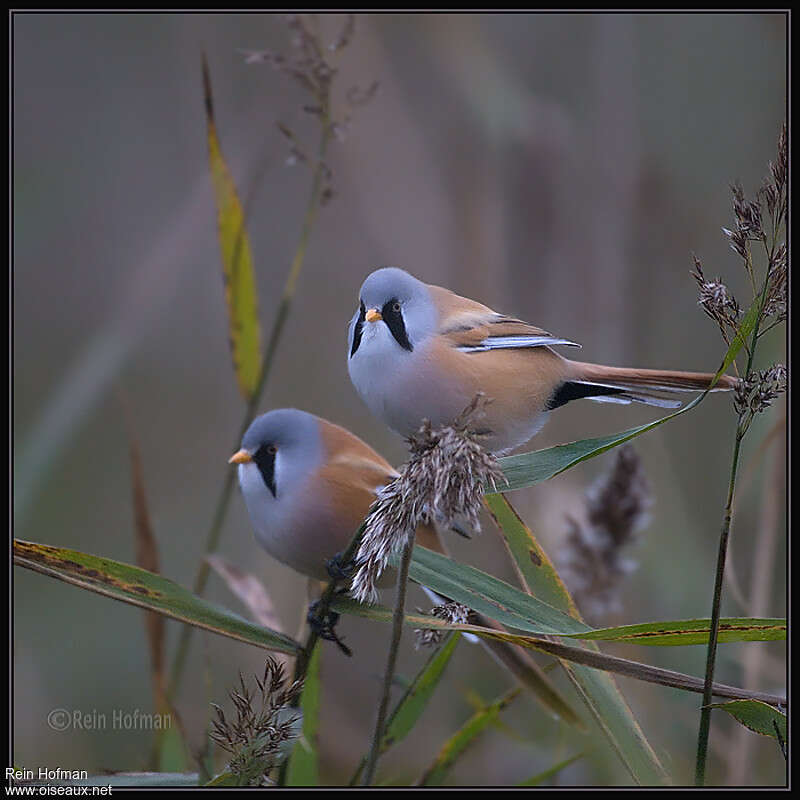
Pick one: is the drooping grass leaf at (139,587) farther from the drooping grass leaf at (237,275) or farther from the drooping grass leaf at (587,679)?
the drooping grass leaf at (237,275)

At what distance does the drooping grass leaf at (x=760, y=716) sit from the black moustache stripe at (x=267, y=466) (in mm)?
900

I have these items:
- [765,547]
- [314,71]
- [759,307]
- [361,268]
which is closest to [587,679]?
[759,307]

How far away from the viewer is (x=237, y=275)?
1.82m

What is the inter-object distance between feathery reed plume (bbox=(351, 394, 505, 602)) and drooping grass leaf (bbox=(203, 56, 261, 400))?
0.84 meters

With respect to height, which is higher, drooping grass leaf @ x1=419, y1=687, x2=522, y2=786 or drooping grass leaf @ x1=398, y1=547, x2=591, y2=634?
drooping grass leaf @ x1=398, y1=547, x2=591, y2=634

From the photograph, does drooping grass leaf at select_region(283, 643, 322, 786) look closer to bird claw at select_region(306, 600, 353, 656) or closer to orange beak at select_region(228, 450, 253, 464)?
bird claw at select_region(306, 600, 353, 656)

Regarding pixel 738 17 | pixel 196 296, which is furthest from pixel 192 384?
pixel 738 17

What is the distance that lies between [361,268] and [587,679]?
7.48ft

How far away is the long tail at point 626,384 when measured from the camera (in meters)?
1.33

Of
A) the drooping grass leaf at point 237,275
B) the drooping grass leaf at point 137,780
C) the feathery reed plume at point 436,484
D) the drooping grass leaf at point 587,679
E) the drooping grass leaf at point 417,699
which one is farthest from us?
the drooping grass leaf at point 237,275

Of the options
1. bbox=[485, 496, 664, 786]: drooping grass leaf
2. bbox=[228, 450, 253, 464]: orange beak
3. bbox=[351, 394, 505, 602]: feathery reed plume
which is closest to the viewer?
bbox=[351, 394, 505, 602]: feathery reed plume

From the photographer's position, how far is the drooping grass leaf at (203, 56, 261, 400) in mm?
1789

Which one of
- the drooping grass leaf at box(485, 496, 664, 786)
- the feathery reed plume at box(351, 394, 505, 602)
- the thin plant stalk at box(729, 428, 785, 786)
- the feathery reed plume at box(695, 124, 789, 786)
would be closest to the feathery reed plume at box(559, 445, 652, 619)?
the thin plant stalk at box(729, 428, 785, 786)

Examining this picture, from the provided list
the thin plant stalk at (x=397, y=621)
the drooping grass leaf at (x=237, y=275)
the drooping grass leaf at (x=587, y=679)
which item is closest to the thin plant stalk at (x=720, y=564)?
the drooping grass leaf at (x=587, y=679)
